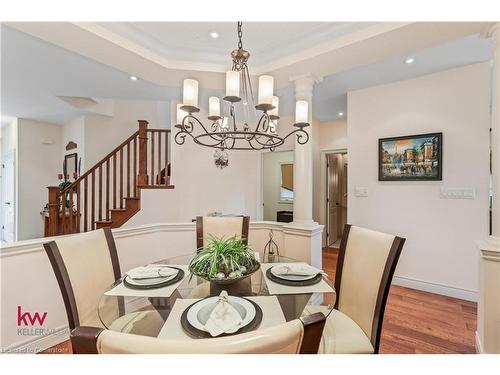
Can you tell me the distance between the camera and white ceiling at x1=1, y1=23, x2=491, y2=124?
7.35 feet

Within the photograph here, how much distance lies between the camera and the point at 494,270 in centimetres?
159

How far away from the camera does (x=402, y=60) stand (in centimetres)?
251

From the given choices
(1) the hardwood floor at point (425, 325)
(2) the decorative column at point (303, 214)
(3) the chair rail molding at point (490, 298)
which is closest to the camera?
(3) the chair rail molding at point (490, 298)

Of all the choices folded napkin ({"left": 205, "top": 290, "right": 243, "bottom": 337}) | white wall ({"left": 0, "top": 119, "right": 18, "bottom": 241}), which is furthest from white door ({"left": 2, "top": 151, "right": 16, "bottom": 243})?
folded napkin ({"left": 205, "top": 290, "right": 243, "bottom": 337})

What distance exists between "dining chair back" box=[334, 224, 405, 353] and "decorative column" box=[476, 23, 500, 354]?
91cm

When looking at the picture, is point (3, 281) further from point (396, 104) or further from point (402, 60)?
point (396, 104)

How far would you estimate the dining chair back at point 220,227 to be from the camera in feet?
7.31

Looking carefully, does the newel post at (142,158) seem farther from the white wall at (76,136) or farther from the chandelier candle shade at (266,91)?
the chandelier candle shade at (266,91)

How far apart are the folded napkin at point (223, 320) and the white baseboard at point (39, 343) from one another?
177 cm

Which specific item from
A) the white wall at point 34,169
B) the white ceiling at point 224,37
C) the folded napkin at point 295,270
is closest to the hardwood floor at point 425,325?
the folded napkin at point 295,270

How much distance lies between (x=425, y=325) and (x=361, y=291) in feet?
4.46

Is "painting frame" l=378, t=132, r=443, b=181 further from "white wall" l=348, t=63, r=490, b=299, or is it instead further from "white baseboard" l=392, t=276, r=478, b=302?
"white baseboard" l=392, t=276, r=478, b=302

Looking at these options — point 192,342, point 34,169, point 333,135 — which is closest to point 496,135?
point 192,342

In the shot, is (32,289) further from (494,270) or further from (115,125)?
(115,125)
